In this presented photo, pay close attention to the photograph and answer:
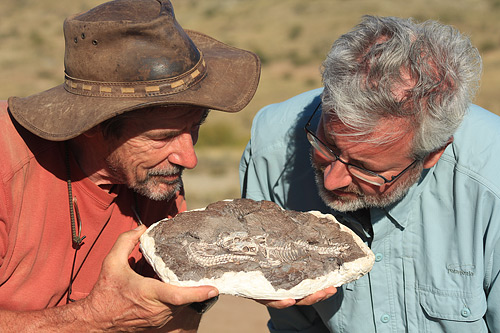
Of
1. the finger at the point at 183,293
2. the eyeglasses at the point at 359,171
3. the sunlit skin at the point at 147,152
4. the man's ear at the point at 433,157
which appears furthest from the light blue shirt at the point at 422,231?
the finger at the point at 183,293

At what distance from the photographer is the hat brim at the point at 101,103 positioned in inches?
111

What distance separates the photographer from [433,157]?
320 cm

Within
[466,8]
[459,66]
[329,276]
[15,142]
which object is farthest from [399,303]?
[466,8]

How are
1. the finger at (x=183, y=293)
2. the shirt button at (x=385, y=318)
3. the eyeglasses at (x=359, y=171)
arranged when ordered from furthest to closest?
1. the shirt button at (x=385, y=318)
2. the eyeglasses at (x=359, y=171)
3. the finger at (x=183, y=293)

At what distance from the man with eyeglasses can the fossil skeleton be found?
237 millimetres

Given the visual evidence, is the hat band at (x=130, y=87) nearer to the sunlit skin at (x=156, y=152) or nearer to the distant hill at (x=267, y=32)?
the sunlit skin at (x=156, y=152)

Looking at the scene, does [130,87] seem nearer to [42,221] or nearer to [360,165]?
[42,221]

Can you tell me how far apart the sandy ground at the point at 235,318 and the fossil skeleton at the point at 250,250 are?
417cm

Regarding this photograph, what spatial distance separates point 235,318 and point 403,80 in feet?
16.2

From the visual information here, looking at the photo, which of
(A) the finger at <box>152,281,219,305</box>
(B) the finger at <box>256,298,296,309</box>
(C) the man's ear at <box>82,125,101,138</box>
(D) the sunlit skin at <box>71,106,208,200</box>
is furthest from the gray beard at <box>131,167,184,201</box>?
(B) the finger at <box>256,298,296,309</box>

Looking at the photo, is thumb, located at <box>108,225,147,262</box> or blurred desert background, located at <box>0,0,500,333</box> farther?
blurred desert background, located at <box>0,0,500,333</box>

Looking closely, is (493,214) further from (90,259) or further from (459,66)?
(90,259)

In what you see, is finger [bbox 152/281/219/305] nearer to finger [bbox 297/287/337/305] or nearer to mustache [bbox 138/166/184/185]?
finger [bbox 297/287/337/305]

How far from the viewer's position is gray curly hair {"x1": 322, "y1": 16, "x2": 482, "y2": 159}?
2.90 meters
